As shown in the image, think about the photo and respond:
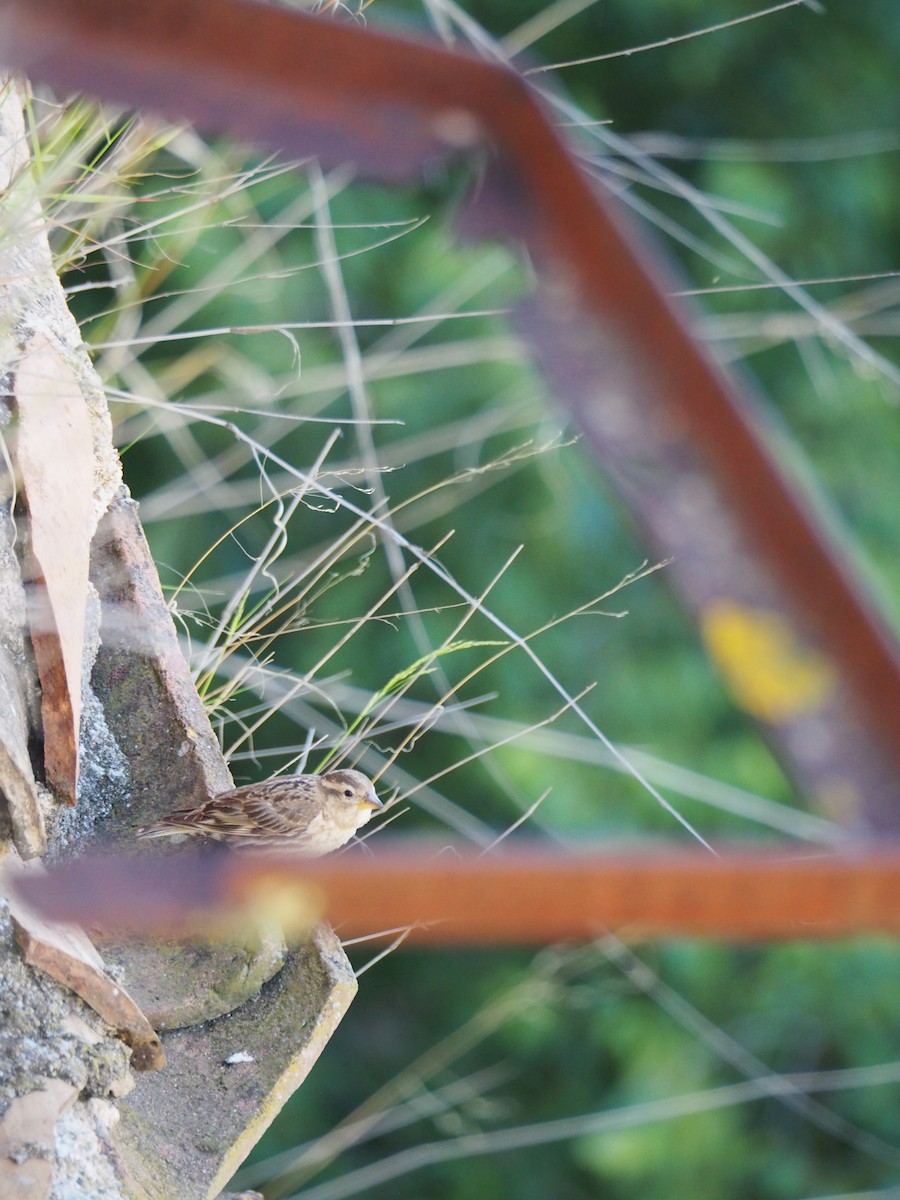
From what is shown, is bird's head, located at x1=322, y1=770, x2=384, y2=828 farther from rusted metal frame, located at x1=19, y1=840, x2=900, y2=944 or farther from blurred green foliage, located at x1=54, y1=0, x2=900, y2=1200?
blurred green foliage, located at x1=54, y1=0, x2=900, y2=1200

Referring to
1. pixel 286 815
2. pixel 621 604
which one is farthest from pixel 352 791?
pixel 621 604

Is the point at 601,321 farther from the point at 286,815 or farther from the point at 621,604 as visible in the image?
the point at 621,604

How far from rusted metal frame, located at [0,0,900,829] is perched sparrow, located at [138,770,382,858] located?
93 cm

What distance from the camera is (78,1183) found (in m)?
1.06

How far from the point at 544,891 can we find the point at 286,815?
4.45ft

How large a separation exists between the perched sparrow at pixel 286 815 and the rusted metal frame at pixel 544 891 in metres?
0.89

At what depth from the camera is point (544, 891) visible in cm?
47

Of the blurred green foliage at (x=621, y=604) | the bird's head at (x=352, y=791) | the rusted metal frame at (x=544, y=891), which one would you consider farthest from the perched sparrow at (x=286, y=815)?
the blurred green foliage at (x=621, y=604)

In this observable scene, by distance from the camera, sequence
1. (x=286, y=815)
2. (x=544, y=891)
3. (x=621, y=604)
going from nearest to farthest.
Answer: (x=544, y=891), (x=286, y=815), (x=621, y=604)

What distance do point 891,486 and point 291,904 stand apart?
506 cm

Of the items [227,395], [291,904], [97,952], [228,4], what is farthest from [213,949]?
[227,395]

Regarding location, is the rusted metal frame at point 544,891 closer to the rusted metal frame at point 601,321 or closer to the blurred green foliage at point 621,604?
the rusted metal frame at point 601,321

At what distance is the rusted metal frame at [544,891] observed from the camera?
18.4 inches

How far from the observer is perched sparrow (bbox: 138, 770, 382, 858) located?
1409 mm
